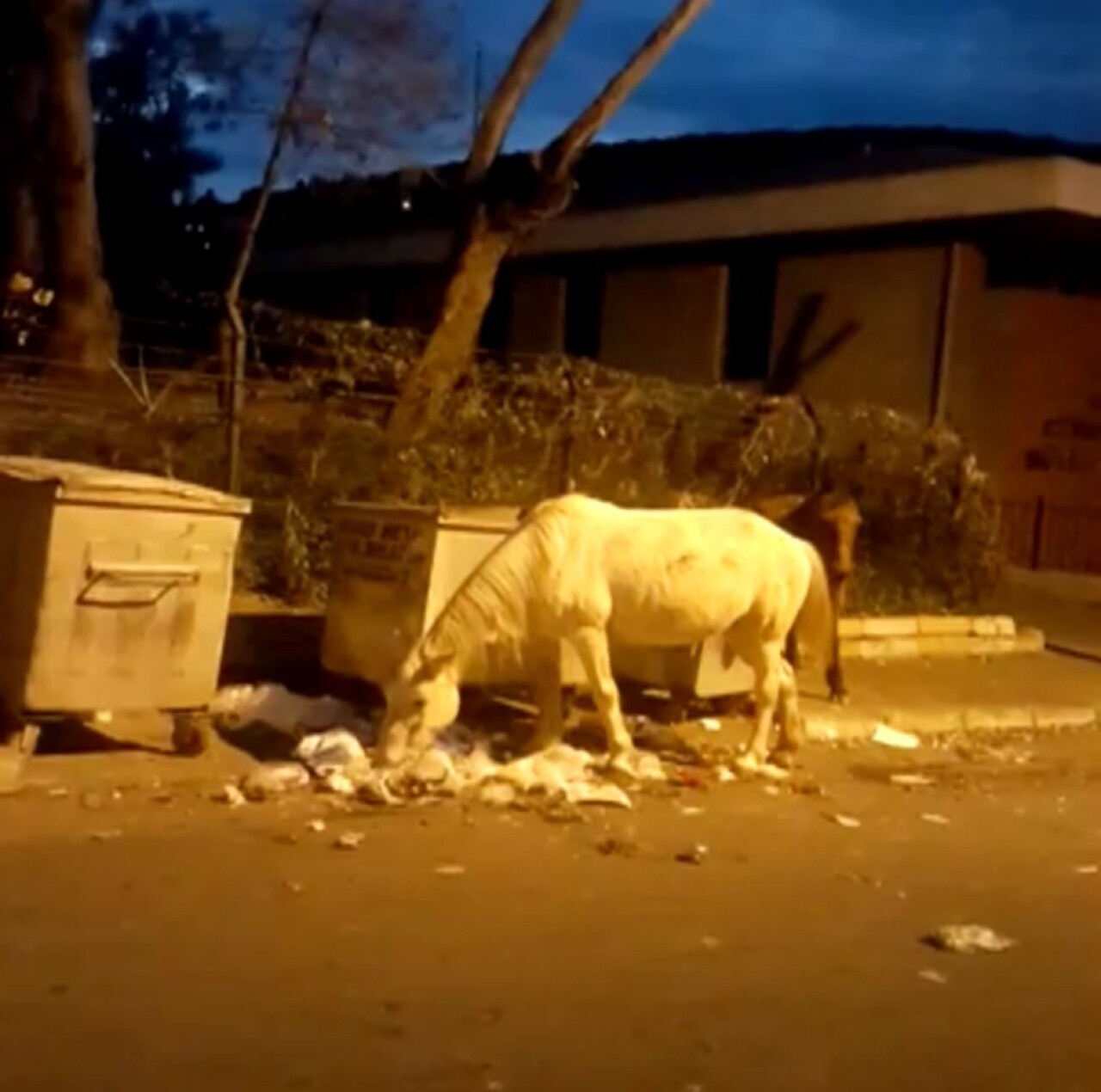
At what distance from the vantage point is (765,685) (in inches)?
486

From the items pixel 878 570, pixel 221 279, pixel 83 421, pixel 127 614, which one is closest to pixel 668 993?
pixel 127 614

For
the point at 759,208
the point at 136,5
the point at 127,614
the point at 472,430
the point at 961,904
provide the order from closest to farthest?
1. the point at 961,904
2. the point at 127,614
3. the point at 472,430
4. the point at 759,208
5. the point at 136,5

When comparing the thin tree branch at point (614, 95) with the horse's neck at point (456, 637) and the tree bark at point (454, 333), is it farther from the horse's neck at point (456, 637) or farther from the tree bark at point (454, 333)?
the horse's neck at point (456, 637)

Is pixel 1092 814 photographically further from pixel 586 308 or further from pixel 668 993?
pixel 586 308

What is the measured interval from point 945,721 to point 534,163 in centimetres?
628

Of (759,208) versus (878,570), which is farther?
(759,208)

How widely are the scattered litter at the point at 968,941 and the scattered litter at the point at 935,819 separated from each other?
8.59 ft

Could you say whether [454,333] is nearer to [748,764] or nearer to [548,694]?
[548,694]

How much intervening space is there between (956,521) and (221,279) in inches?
603

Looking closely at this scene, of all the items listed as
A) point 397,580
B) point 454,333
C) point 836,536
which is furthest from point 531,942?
point 454,333

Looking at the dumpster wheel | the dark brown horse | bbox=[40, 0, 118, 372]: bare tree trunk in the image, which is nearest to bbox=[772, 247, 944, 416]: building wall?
the dark brown horse

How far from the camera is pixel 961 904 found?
29.1 feet

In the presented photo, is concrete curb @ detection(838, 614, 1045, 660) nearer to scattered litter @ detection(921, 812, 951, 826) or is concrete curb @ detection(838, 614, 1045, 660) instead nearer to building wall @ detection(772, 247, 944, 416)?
scattered litter @ detection(921, 812, 951, 826)

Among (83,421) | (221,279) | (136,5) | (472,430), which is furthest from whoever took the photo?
(221,279)
